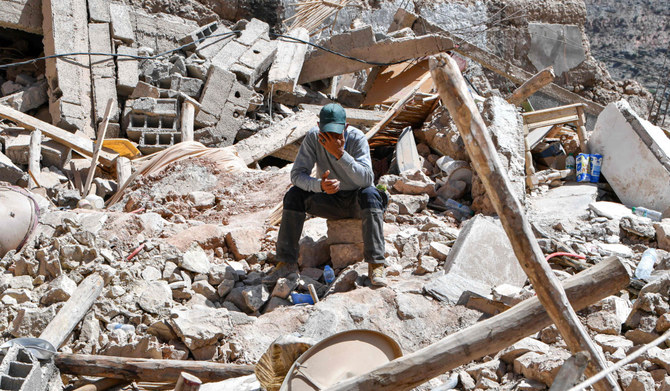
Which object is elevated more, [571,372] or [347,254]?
[571,372]

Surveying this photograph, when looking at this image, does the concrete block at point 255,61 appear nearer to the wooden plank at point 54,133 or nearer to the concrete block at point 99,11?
the concrete block at point 99,11

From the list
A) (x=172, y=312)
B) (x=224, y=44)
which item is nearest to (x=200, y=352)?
(x=172, y=312)

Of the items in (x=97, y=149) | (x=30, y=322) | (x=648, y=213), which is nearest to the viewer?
(x=30, y=322)

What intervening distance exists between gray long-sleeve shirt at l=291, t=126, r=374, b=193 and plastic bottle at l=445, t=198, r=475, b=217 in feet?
6.21

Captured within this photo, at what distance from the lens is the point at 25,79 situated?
1123cm

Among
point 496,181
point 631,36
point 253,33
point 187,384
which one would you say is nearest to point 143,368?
point 187,384

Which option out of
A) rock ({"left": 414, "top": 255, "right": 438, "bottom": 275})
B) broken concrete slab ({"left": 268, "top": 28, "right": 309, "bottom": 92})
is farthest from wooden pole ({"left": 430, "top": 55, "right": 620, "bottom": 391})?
broken concrete slab ({"left": 268, "top": 28, "right": 309, "bottom": 92})

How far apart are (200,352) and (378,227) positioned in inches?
64.6

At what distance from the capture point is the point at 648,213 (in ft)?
22.4

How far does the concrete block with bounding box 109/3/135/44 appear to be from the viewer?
11266mm

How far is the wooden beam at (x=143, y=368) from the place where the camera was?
412cm

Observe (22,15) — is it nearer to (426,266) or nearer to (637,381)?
(426,266)

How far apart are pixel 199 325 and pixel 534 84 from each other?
508 cm

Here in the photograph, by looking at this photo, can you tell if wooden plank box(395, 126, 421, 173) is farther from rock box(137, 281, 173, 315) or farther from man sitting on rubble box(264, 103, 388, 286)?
rock box(137, 281, 173, 315)
